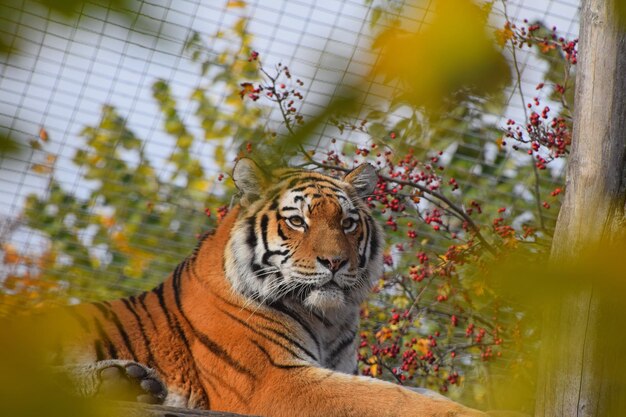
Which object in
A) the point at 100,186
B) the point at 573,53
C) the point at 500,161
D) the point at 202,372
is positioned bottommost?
the point at 202,372

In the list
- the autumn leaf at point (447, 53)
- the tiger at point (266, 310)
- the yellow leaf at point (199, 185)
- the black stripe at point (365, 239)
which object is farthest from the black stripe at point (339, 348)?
the autumn leaf at point (447, 53)

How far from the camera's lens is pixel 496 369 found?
4.04m

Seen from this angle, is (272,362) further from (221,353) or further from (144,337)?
(144,337)

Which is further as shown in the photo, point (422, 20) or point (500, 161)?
point (500, 161)

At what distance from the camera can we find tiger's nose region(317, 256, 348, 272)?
2877mm

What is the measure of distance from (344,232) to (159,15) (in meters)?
2.49

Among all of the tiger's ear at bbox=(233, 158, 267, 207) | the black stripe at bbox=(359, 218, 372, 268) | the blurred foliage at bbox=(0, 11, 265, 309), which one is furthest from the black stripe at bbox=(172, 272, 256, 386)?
the blurred foliage at bbox=(0, 11, 265, 309)

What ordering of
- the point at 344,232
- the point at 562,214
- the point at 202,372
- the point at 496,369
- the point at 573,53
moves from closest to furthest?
the point at 562,214, the point at 202,372, the point at 344,232, the point at 573,53, the point at 496,369


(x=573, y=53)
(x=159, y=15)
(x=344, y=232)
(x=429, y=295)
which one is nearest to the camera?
(x=159, y=15)

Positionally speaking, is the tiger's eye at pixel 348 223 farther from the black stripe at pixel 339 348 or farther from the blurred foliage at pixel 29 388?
the blurred foliage at pixel 29 388

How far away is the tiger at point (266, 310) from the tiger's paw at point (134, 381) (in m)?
0.02

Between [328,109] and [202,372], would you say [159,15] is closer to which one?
[328,109]

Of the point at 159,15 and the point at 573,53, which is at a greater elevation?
the point at 573,53

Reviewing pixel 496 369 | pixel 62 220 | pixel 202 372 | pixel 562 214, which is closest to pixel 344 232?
pixel 202 372
